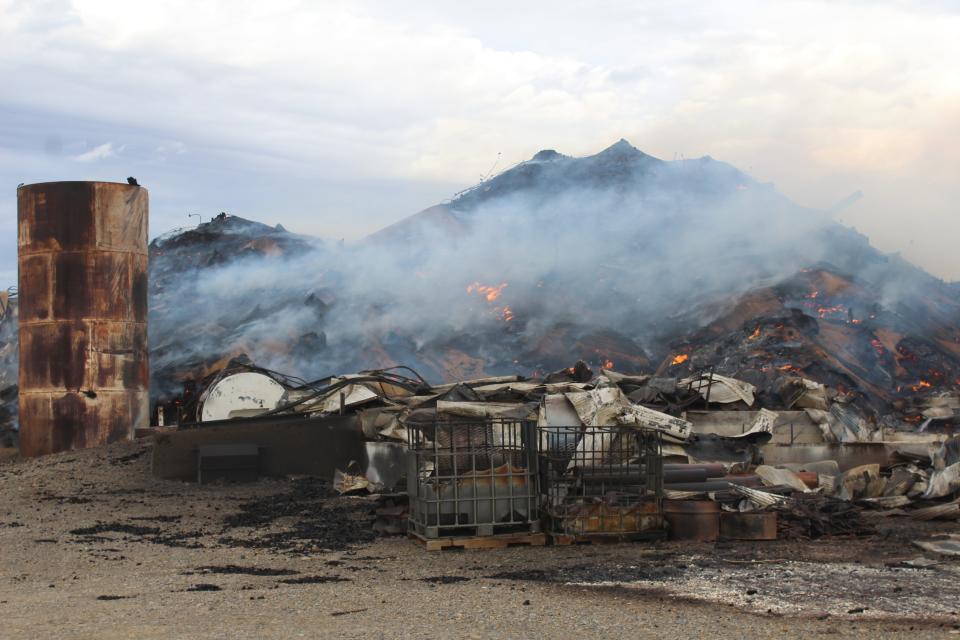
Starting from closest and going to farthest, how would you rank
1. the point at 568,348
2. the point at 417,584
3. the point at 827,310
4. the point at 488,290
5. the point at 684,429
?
1. the point at 417,584
2. the point at 684,429
3. the point at 827,310
4. the point at 568,348
5. the point at 488,290

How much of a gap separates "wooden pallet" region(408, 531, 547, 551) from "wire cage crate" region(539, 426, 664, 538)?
219 millimetres

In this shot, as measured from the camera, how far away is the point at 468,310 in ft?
114

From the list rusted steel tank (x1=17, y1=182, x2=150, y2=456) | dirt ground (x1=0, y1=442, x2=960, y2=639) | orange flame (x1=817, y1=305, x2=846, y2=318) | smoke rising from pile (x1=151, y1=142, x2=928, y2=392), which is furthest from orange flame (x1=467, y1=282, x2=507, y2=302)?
dirt ground (x1=0, y1=442, x2=960, y2=639)

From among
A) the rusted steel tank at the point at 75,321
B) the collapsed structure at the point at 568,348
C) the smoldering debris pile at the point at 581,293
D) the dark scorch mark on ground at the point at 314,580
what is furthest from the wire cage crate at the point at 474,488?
the rusted steel tank at the point at 75,321

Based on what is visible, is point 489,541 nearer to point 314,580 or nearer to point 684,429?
point 314,580

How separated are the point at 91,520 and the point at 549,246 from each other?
25.6 metres

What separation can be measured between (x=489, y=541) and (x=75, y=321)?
521 inches

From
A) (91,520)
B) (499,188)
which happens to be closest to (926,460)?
(91,520)

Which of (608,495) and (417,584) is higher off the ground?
(608,495)

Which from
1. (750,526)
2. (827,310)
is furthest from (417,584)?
(827,310)

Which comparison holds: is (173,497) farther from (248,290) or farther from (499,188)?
(499,188)

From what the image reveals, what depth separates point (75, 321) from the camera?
2170 centimetres

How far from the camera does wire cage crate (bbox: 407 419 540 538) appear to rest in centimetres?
1174

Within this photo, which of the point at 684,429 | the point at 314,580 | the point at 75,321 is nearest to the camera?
the point at 314,580
